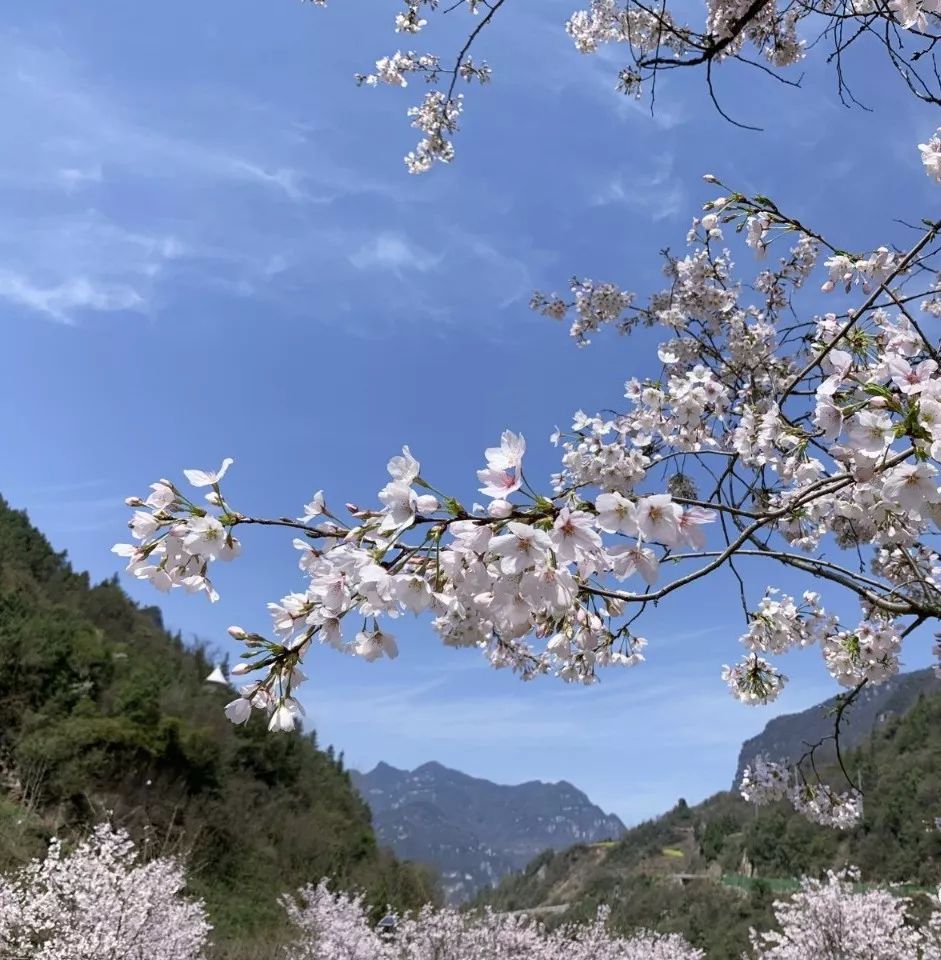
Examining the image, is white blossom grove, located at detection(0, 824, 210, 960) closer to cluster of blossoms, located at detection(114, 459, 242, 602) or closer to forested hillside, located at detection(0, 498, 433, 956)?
forested hillside, located at detection(0, 498, 433, 956)

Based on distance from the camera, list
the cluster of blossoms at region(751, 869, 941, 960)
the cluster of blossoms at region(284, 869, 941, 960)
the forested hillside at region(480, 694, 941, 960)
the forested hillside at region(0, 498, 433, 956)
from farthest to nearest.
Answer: the forested hillside at region(480, 694, 941, 960), the forested hillside at region(0, 498, 433, 956), the cluster of blossoms at region(284, 869, 941, 960), the cluster of blossoms at region(751, 869, 941, 960)

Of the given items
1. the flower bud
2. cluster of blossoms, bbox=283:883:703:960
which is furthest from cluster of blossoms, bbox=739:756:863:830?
cluster of blossoms, bbox=283:883:703:960

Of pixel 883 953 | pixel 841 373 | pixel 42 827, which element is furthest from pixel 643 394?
pixel 42 827

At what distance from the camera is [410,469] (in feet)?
3.68

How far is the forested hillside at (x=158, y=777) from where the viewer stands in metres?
13.2

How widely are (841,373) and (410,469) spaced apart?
0.86m

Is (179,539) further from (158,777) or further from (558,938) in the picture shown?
(158,777)

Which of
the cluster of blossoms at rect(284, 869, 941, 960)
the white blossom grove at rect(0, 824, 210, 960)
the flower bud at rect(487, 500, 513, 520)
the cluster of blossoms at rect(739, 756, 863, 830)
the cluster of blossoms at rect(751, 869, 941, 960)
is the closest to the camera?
the flower bud at rect(487, 500, 513, 520)

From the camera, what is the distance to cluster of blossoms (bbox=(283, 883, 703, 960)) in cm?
1000

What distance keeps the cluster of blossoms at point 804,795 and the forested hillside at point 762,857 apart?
16.2 metres

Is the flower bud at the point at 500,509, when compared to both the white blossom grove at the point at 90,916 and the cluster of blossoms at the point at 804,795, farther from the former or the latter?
the white blossom grove at the point at 90,916

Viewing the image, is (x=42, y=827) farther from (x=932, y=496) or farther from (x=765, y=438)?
(x=932, y=496)

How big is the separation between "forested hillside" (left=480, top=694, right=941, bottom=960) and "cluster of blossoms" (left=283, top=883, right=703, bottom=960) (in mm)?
5572

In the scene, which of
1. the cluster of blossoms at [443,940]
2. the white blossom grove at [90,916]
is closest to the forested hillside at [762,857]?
the cluster of blossoms at [443,940]
